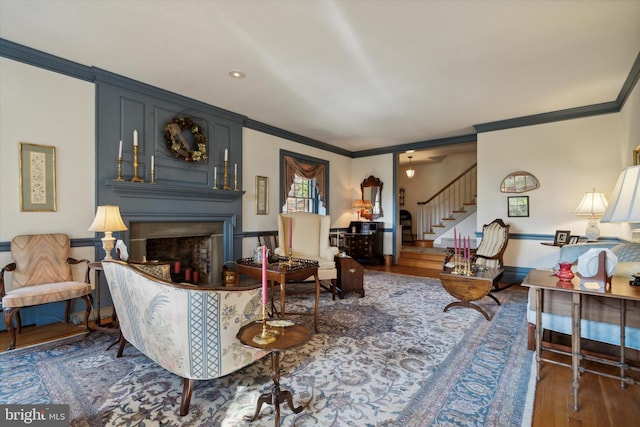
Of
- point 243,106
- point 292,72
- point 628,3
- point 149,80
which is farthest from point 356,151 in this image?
point 628,3

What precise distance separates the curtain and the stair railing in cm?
322

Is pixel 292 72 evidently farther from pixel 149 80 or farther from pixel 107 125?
pixel 107 125

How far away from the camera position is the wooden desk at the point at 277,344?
4.83ft

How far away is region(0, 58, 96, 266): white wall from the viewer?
113 inches

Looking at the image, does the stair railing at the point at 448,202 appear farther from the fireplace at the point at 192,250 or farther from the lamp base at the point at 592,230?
the fireplace at the point at 192,250

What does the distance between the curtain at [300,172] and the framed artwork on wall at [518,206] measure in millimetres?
3648

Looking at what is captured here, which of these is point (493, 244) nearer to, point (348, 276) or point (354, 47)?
point (348, 276)

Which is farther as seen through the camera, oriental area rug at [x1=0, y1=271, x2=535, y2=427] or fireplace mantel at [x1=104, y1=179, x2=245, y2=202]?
fireplace mantel at [x1=104, y1=179, x2=245, y2=202]

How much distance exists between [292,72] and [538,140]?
4209mm

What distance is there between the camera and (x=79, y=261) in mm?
3078

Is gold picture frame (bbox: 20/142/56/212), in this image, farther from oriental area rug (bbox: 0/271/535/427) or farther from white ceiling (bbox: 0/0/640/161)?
oriental area rug (bbox: 0/271/535/427)

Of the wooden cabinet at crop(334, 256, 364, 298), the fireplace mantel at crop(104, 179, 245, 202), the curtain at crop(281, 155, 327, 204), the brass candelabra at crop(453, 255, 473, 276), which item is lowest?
the wooden cabinet at crop(334, 256, 364, 298)

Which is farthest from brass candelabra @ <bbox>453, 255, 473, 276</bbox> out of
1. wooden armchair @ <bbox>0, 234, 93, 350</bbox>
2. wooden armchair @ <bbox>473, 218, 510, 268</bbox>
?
wooden armchair @ <bbox>0, 234, 93, 350</bbox>

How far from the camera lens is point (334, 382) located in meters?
2.06
